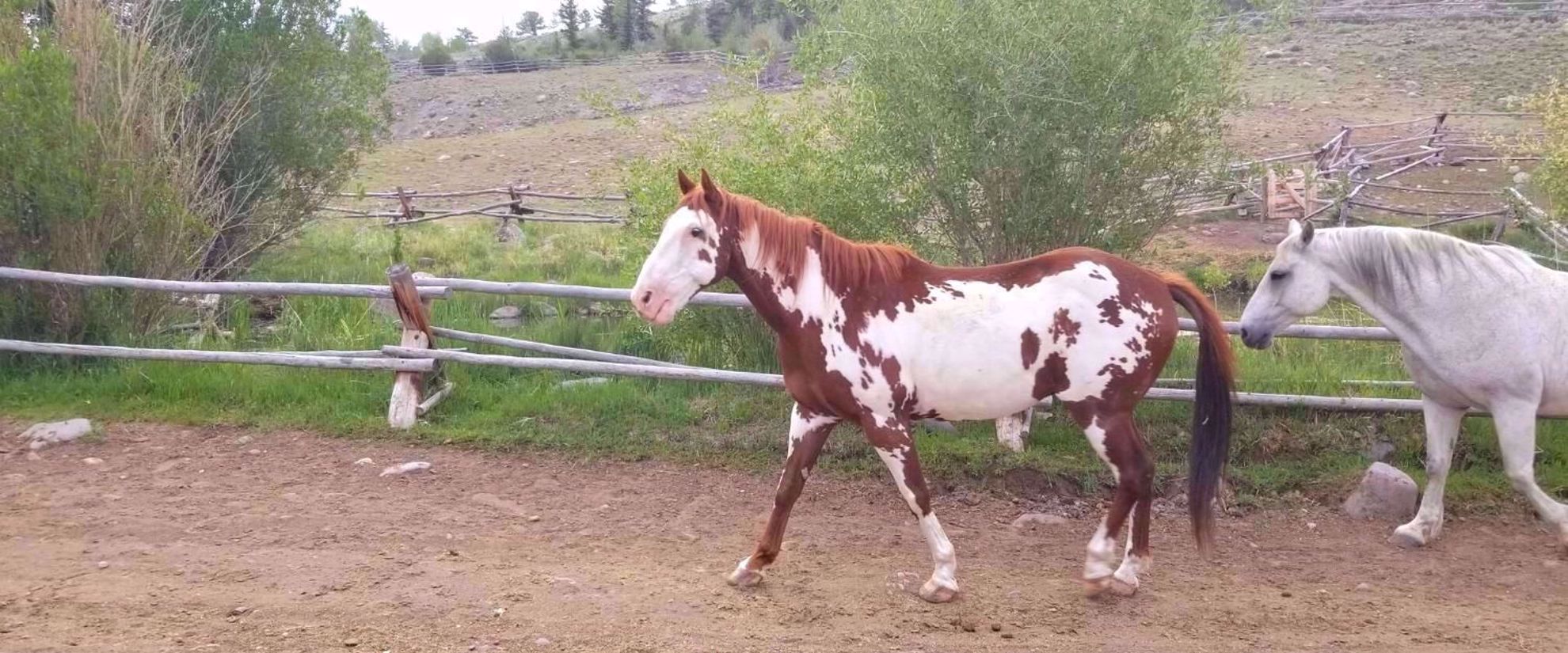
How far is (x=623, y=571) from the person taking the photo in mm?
4207

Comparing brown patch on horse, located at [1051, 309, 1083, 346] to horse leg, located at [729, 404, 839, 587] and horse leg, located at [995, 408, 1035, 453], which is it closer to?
horse leg, located at [729, 404, 839, 587]

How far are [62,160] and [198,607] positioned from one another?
4317mm

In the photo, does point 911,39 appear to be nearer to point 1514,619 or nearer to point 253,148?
point 1514,619

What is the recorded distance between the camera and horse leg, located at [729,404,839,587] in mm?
3953

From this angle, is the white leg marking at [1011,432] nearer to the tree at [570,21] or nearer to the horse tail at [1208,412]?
the horse tail at [1208,412]

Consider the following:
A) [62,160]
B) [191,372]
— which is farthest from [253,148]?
[191,372]

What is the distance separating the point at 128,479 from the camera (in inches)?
208

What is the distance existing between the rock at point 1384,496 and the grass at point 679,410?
166mm

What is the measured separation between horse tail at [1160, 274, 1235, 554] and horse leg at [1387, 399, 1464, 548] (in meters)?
1.24

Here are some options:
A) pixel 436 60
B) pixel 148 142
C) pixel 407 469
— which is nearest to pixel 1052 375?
pixel 407 469

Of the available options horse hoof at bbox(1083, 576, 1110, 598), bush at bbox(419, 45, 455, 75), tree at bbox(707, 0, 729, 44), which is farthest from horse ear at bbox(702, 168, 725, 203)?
tree at bbox(707, 0, 729, 44)

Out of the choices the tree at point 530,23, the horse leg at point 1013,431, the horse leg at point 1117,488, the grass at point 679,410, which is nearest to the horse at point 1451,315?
the grass at point 679,410

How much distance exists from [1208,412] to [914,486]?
119 centimetres

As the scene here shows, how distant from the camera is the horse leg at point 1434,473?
4.49 m
